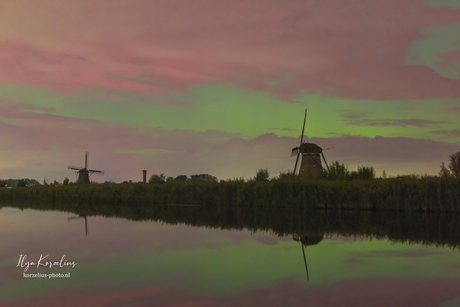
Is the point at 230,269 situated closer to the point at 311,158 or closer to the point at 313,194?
the point at 313,194

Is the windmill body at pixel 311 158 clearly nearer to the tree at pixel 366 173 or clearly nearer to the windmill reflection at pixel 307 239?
the tree at pixel 366 173

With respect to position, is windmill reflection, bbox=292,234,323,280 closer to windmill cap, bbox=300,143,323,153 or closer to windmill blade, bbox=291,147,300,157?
windmill cap, bbox=300,143,323,153

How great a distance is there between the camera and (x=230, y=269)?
1059 centimetres

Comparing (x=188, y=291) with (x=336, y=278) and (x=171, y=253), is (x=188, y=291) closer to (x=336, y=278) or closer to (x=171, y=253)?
(x=336, y=278)

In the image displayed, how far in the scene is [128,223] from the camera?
21.2 metres

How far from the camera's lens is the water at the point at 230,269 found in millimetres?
8008

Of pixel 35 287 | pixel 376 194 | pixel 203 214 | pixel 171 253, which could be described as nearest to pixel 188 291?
pixel 35 287

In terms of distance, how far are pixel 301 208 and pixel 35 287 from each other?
68.7 ft

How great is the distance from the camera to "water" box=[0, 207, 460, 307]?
8008 mm

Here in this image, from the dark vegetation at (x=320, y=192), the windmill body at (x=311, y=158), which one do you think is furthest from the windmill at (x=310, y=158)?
the dark vegetation at (x=320, y=192)

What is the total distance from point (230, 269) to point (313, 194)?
18.0 m

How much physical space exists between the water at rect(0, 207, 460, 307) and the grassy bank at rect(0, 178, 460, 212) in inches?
341

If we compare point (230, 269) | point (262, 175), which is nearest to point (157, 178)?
point (262, 175)

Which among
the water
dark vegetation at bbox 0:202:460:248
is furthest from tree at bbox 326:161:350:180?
the water
